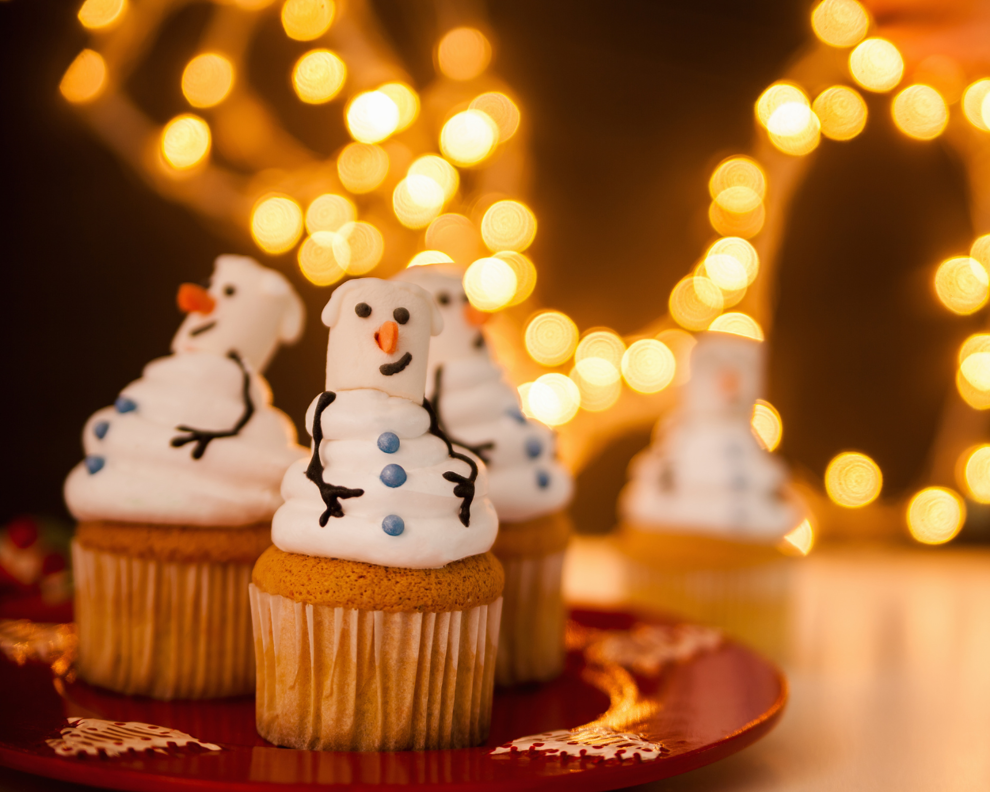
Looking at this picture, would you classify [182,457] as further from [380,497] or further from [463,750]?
[463,750]

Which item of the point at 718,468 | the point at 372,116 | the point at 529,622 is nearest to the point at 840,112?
the point at 372,116

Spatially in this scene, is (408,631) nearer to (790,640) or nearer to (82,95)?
(790,640)

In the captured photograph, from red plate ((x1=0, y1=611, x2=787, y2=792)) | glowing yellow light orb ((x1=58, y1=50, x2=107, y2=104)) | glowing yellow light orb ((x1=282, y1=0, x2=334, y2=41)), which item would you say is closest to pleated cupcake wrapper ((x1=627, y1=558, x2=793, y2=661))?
red plate ((x1=0, y1=611, x2=787, y2=792))

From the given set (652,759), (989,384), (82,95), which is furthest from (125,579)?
(989,384)

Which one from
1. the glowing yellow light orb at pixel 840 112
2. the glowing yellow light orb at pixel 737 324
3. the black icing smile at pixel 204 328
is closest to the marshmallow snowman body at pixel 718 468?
the glowing yellow light orb at pixel 737 324

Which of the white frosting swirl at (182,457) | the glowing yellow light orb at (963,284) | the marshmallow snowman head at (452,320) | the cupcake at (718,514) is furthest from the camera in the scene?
the glowing yellow light orb at (963,284)

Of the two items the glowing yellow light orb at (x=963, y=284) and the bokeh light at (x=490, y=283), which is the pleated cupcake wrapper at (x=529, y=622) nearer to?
the bokeh light at (x=490, y=283)
